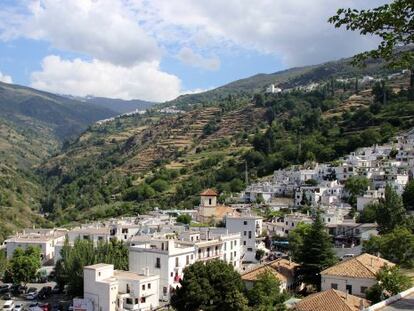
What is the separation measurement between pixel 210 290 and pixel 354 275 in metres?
7.87

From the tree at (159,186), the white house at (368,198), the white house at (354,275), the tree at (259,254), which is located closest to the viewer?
the white house at (354,275)

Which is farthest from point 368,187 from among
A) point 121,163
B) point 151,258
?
point 121,163

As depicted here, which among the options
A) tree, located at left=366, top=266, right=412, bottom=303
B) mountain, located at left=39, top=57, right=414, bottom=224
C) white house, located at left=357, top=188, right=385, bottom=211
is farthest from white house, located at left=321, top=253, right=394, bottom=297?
mountain, located at left=39, top=57, right=414, bottom=224

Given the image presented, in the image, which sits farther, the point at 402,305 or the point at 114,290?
the point at 114,290

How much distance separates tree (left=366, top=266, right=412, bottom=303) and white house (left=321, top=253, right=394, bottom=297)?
1.50m

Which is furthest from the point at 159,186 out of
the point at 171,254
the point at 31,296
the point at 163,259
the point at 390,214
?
the point at 171,254

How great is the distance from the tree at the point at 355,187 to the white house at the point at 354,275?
34.7 metres

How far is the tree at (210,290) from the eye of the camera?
31531 millimetres

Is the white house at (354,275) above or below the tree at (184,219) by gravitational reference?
below

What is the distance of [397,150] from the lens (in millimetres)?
82188

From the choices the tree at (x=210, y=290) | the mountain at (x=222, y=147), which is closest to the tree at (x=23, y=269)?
the tree at (x=210, y=290)

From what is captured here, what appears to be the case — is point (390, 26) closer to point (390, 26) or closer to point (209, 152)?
point (390, 26)

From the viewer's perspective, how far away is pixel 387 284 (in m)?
28.0

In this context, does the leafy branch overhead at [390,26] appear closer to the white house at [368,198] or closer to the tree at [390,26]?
the tree at [390,26]
